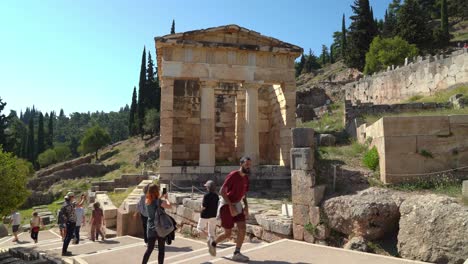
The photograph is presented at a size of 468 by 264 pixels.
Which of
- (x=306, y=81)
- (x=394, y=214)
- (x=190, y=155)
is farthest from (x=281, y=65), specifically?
(x=306, y=81)

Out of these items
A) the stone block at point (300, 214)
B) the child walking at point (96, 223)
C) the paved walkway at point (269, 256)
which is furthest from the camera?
the child walking at point (96, 223)

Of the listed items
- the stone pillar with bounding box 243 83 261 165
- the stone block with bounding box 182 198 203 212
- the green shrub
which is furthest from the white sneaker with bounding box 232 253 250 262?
the stone pillar with bounding box 243 83 261 165

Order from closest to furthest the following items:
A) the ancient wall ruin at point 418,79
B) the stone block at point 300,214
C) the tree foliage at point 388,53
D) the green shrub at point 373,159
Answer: the stone block at point 300,214 → the green shrub at point 373,159 → the ancient wall ruin at point 418,79 → the tree foliage at point 388,53

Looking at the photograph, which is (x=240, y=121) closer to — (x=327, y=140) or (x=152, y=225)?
(x=327, y=140)

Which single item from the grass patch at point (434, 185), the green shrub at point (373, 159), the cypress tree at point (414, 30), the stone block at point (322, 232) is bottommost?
the stone block at point (322, 232)

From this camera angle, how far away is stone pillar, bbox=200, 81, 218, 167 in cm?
1450

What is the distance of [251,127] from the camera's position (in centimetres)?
1526

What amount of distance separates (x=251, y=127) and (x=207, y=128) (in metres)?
1.96

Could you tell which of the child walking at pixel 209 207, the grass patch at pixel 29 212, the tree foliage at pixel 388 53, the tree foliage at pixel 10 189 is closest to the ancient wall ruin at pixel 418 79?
the tree foliage at pixel 388 53

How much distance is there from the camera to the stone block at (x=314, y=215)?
23.0 ft

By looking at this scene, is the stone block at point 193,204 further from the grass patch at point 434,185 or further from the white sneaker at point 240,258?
the grass patch at point 434,185

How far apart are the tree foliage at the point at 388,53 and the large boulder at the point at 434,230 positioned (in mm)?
37801

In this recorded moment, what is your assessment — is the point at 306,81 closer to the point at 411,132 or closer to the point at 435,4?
the point at 435,4

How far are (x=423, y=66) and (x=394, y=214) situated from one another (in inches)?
1029
